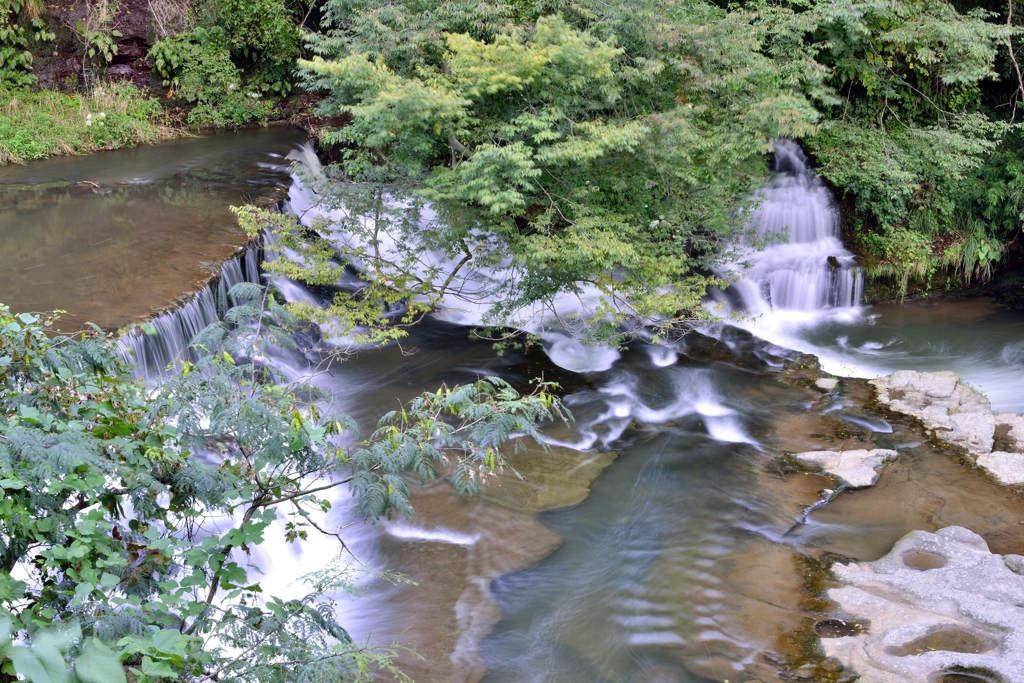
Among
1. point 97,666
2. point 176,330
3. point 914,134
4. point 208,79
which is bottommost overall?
point 176,330

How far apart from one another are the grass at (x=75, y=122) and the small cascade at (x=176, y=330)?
6.59m

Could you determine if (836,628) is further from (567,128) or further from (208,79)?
(208,79)

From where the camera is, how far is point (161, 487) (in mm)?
3270

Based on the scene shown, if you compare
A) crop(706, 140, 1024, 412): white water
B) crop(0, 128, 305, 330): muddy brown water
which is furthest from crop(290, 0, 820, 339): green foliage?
crop(0, 128, 305, 330): muddy brown water

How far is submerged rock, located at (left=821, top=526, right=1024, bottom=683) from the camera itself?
209 inches

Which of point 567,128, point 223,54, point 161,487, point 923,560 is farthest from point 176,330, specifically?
point 223,54

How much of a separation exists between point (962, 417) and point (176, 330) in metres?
8.39

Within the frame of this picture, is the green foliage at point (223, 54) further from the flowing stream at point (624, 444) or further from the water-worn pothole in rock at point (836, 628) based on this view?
the water-worn pothole in rock at point (836, 628)

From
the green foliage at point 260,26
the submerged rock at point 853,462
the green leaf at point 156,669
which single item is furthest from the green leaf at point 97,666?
the green foliage at point 260,26

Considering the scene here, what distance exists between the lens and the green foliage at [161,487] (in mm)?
2676

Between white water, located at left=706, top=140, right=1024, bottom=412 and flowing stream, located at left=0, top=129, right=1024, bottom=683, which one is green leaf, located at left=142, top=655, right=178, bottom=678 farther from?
white water, located at left=706, top=140, right=1024, bottom=412

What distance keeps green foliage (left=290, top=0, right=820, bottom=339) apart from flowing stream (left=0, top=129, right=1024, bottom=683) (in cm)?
129

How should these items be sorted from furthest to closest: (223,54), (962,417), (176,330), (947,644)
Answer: (223,54)
(962,417)
(176,330)
(947,644)

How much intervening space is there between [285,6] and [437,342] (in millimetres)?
9152
